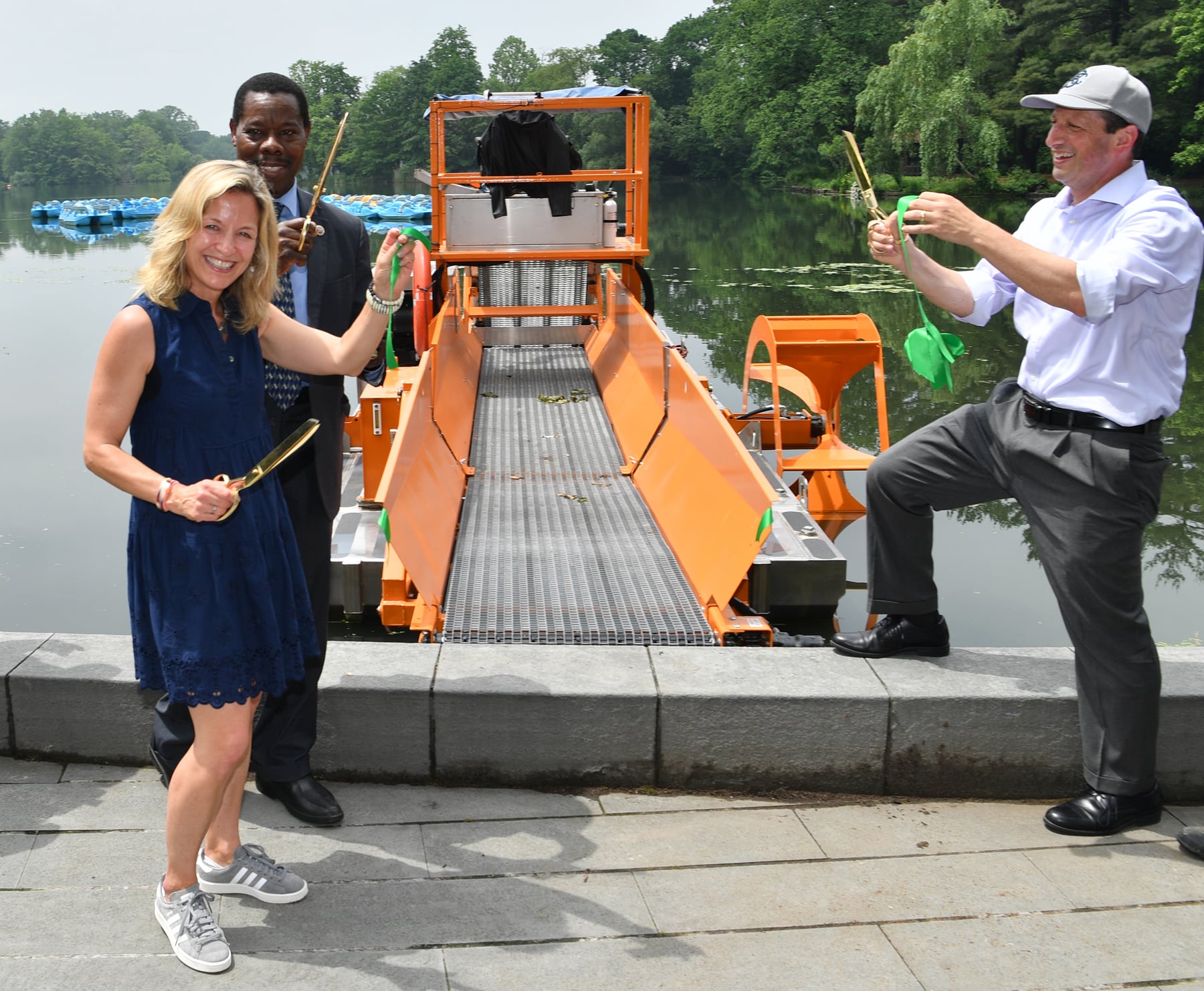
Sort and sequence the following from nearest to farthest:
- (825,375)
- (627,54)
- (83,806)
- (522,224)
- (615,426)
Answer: (83,806) → (615,426) → (825,375) → (522,224) → (627,54)

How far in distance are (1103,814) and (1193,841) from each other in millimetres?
234

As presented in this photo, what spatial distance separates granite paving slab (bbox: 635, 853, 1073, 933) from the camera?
2.97 meters

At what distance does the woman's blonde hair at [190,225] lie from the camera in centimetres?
267

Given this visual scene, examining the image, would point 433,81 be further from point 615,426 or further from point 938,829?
point 938,829

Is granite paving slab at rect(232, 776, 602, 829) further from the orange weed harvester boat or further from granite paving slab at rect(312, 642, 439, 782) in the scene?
the orange weed harvester boat

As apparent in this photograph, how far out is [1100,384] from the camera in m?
3.39

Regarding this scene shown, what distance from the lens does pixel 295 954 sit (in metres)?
2.77

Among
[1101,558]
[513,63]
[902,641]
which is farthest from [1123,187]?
[513,63]

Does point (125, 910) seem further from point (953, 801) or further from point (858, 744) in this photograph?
point (953, 801)

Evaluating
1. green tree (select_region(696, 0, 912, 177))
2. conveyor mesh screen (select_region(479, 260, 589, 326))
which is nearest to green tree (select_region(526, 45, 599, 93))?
green tree (select_region(696, 0, 912, 177))

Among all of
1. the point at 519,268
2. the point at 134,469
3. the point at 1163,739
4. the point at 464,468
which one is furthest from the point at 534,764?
the point at 519,268

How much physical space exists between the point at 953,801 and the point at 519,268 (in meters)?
10.9

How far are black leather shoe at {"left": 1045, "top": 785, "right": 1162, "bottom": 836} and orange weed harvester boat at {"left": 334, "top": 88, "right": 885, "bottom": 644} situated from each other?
70.6 inches

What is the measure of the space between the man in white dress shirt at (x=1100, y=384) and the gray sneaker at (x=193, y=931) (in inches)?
88.7
